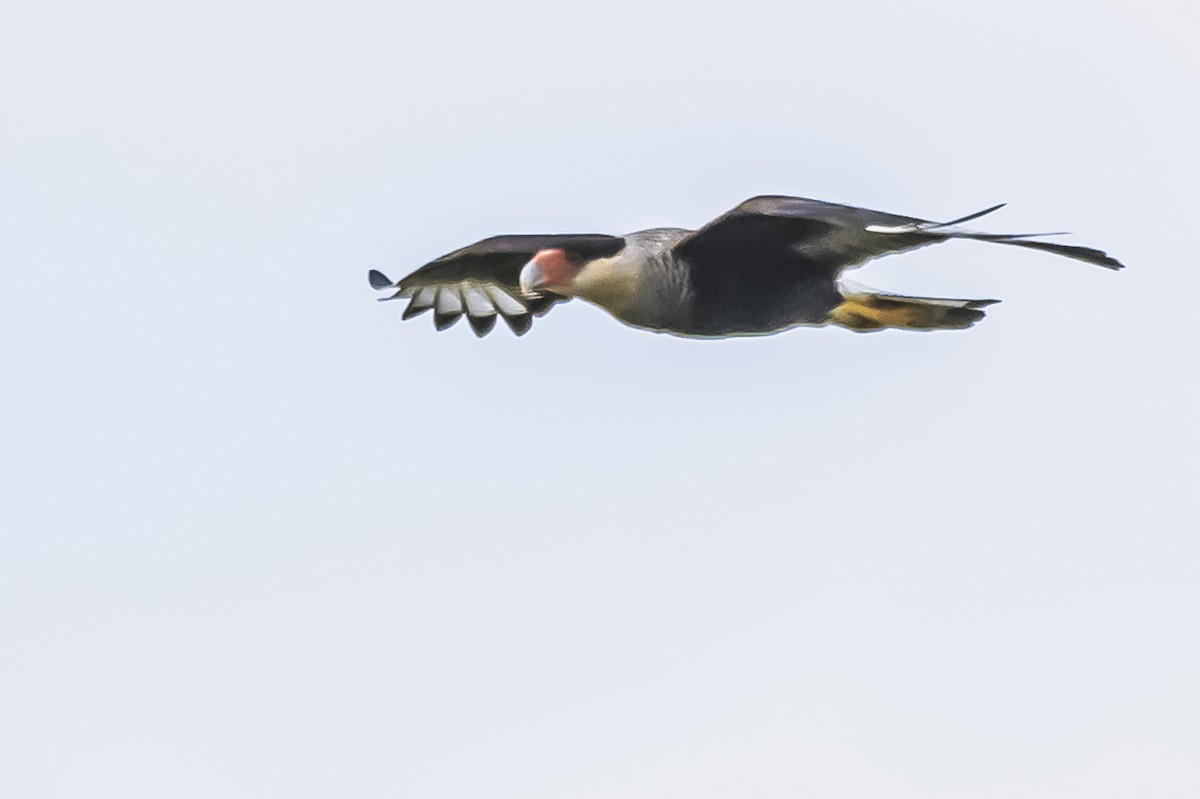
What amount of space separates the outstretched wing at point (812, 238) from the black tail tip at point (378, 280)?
2.04 m

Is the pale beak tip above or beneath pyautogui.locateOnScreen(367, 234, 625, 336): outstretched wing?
beneath

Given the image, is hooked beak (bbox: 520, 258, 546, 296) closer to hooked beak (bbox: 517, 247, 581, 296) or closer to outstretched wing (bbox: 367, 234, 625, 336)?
hooked beak (bbox: 517, 247, 581, 296)

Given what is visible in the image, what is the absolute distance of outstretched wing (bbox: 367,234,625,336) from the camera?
10562mm

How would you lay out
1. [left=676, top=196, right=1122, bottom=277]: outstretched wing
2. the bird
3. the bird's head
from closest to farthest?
1. [left=676, top=196, right=1122, bottom=277]: outstretched wing
2. the bird
3. the bird's head

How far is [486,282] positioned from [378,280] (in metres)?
0.70

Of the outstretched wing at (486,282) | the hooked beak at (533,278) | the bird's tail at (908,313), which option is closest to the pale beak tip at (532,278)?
the hooked beak at (533,278)

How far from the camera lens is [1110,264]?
30.8 feet

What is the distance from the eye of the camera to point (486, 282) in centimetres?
1209

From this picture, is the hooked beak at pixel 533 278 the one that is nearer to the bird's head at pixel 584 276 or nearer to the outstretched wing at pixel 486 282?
the bird's head at pixel 584 276

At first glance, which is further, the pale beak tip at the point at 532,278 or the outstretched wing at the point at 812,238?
the pale beak tip at the point at 532,278

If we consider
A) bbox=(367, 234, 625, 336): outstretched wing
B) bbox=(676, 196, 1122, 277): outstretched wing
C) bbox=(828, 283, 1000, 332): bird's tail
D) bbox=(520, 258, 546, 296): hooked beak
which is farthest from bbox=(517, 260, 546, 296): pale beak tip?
bbox=(828, 283, 1000, 332): bird's tail

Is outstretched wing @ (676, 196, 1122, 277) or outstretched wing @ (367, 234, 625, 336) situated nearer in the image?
outstretched wing @ (676, 196, 1122, 277)

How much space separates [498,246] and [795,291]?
1551 mm

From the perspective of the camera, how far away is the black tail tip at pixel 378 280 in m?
11.6
